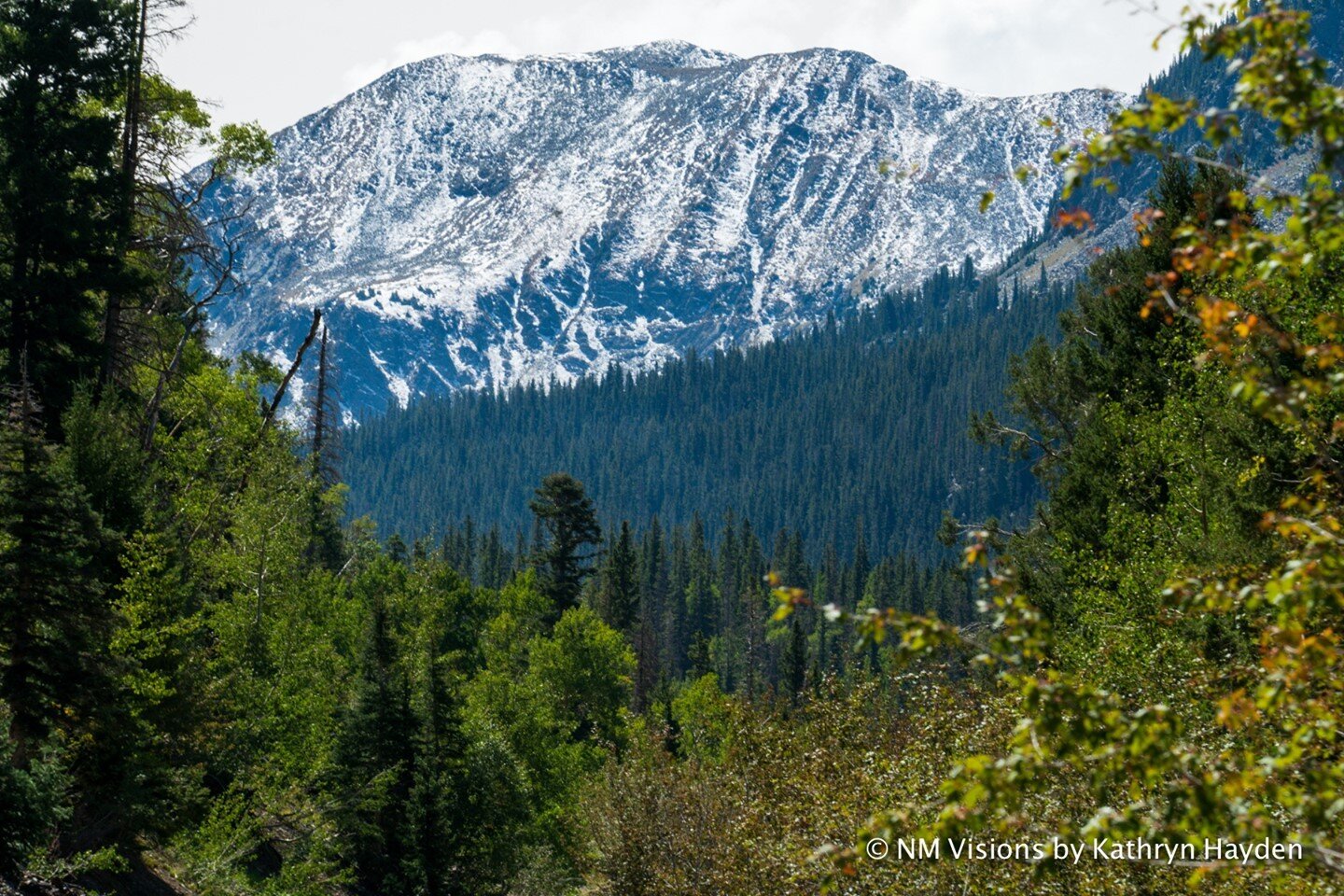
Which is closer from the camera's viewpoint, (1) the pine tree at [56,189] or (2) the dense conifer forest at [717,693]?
(2) the dense conifer forest at [717,693]

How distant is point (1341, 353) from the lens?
707 centimetres

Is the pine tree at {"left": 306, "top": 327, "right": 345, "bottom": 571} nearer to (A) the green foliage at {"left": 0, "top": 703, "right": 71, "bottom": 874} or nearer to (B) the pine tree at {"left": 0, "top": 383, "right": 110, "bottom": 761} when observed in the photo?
(B) the pine tree at {"left": 0, "top": 383, "right": 110, "bottom": 761}

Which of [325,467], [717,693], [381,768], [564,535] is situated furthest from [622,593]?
[717,693]

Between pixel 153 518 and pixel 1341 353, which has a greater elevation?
pixel 153 518

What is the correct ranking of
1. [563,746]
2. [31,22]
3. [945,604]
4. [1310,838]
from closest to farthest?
1. [1310,838]
2. [31,22]
3. [563,746]
4. [945,604]

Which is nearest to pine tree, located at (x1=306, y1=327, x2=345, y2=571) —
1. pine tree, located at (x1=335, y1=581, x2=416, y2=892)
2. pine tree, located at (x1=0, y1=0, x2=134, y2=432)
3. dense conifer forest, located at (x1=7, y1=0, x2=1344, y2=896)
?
dense conifer forest, located at (x1=7, y1=0, x2=1344, y2=896)

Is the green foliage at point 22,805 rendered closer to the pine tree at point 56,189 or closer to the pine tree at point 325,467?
the pine tree at point 56,189

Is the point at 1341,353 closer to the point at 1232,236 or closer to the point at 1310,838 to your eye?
the point at 1232,236

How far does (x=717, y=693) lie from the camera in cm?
3127

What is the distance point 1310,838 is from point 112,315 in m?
28.2

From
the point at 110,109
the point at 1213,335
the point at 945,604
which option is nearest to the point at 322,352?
the point at 110,109

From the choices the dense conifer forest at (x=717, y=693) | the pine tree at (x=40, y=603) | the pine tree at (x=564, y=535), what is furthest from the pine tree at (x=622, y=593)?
the pine tree at (x=40, y=603)

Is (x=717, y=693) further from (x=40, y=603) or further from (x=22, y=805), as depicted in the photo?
(x=22, y=805)

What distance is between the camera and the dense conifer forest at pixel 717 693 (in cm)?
698
